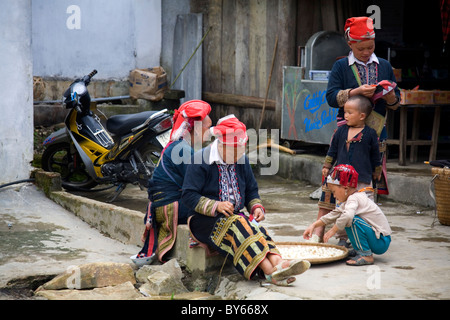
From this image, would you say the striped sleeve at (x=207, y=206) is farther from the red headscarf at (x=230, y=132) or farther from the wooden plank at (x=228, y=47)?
the wooden plank at (x=228, y=47)

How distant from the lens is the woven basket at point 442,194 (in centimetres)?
637

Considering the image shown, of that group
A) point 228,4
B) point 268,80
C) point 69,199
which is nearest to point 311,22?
point 268,80

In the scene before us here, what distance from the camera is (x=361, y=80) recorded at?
5.74m

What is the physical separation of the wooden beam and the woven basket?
3.91 meters

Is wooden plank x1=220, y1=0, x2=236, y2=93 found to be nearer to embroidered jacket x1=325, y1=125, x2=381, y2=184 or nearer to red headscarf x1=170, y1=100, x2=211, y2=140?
embroidered jacket x1=325, y1=125, x2=381, y2=184

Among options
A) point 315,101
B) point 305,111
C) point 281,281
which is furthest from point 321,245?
point 305,111

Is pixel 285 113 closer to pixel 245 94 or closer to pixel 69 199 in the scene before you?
pixel 245 94

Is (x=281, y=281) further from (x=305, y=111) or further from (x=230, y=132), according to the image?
(x=305, y=111)

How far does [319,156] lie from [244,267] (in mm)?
4730

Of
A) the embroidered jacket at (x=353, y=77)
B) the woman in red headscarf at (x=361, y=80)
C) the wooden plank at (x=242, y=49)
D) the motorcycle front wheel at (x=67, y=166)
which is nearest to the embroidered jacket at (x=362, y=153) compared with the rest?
the woman in red headscarf at (x=361, y=80)

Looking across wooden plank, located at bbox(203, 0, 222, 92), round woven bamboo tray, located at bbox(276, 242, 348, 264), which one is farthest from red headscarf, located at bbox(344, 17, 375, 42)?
wooden plank, located at bbox(203, 0, 222, 92)

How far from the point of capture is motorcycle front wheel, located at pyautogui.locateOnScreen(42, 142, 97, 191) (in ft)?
27.8

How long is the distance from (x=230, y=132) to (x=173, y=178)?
79 centimetres

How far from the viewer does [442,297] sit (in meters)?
4.26
